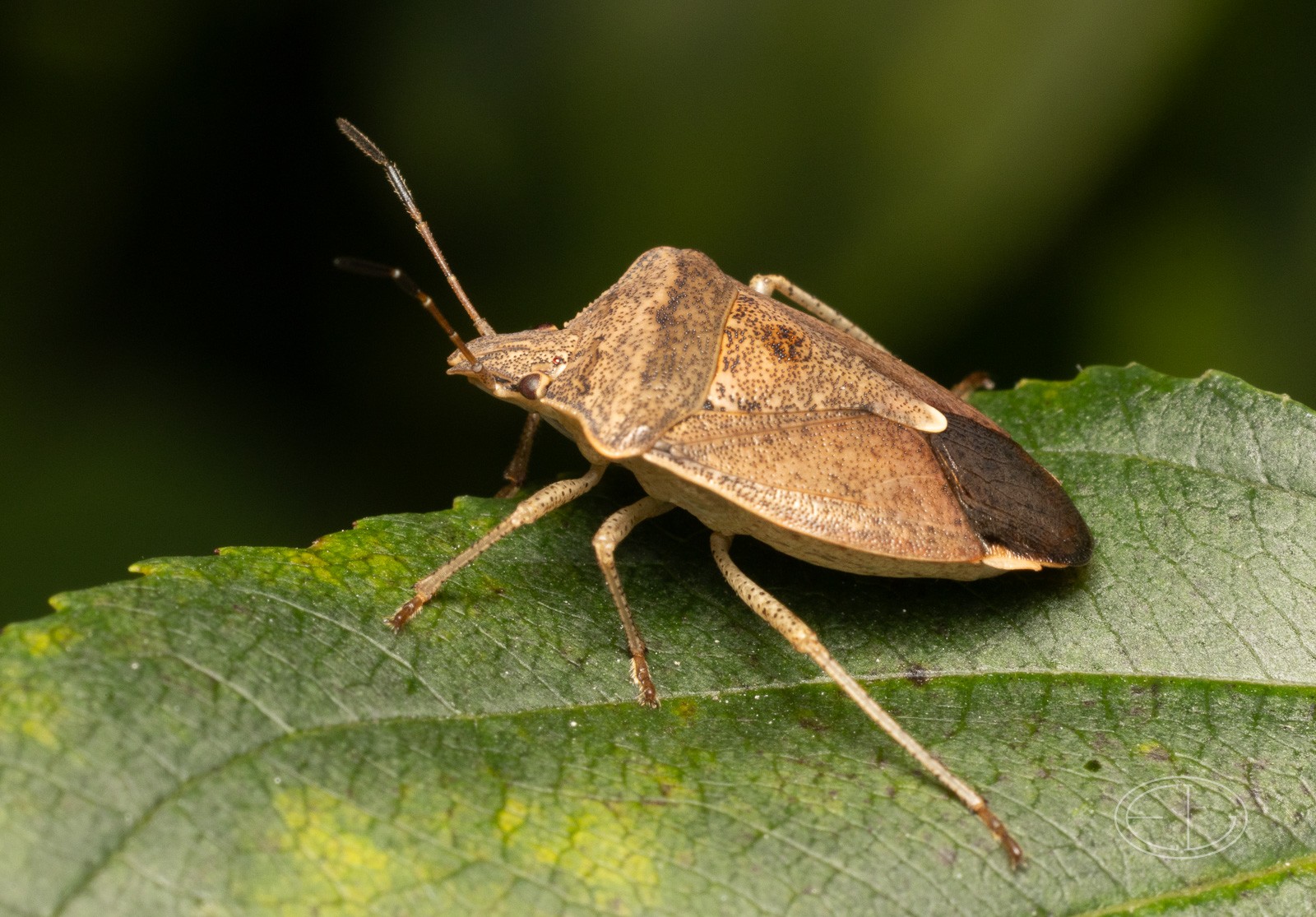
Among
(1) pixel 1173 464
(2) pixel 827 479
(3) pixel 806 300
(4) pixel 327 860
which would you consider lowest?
(4) pixel 327 860

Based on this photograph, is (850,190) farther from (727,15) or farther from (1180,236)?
(1180,236)

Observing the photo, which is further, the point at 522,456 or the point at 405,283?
the point at 522,456

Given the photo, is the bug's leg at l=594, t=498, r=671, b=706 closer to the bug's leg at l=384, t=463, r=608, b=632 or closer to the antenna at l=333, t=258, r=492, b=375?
the bug's leg at l=384, t=463, r=608, b=632

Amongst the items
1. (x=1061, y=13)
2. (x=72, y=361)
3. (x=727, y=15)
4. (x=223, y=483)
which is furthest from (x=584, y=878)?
(x=1061, y=13)

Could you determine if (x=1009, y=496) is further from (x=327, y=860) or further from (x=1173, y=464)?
(x=327, y=860)

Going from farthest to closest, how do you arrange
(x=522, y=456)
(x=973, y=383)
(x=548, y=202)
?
(x=548, y=202), (x=973, y=383), (x=522, y=456)

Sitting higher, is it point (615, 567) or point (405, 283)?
point (405, 283)

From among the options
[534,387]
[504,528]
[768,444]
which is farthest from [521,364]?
[768,444]
